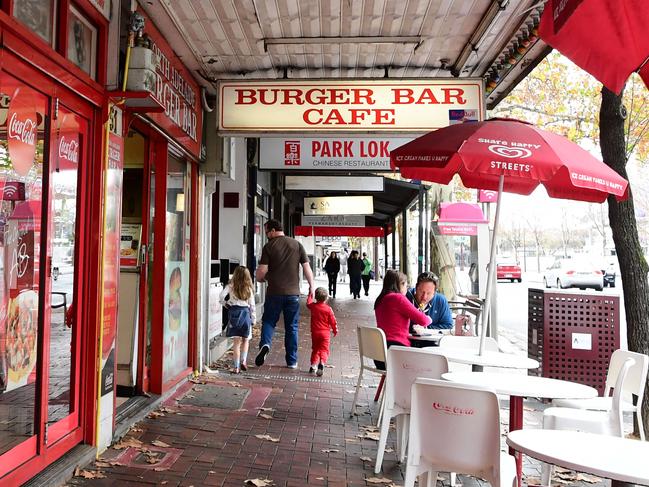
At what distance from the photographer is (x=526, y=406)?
548 centimetres

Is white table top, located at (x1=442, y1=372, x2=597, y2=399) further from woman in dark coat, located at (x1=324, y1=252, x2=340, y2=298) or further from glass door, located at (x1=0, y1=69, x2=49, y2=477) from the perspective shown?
woman in dark coat, located at (x1=324, y1=252, x2=340, y2=298)

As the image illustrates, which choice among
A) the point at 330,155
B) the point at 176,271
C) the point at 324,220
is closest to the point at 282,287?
the point at 176,271

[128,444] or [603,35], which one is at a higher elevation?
[603,35]

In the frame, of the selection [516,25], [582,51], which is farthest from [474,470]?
[516,25]

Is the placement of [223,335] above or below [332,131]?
below

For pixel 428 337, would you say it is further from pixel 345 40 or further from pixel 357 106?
pixel 345 40

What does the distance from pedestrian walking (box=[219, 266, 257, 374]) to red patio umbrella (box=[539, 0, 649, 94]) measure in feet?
16.0

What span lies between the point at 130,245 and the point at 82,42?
7.31ft

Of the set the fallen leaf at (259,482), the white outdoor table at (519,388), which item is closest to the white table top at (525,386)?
the white outdoor table at (519,388)

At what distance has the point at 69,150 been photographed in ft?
11.3

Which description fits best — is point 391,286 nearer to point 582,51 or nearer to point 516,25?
point 516,25

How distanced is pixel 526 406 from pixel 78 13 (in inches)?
205

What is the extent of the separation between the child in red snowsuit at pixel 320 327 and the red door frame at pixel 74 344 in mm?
3274

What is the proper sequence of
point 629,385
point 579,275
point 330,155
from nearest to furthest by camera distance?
1. point 629,385
2. point 330,155
3. point 579,275
